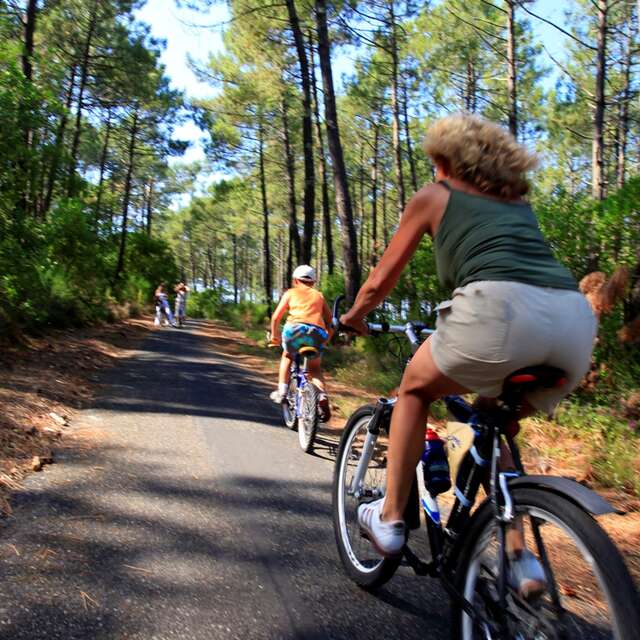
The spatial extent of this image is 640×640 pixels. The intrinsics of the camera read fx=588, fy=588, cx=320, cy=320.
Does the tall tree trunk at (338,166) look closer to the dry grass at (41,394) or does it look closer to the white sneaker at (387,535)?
the dry grass at (41,394)

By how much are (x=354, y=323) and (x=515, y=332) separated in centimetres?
98

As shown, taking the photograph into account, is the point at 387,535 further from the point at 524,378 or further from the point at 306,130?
the point at 306,130

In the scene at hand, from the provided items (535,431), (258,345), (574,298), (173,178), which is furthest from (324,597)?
(173,178)

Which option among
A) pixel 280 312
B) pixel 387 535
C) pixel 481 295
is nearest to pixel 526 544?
pixel 387 535

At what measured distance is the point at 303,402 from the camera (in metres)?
6.09

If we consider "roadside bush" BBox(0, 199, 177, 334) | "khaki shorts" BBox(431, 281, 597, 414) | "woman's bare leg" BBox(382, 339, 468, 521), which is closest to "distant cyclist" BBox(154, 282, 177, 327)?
"roadside bush" BBox(0, 199, 177, 334)

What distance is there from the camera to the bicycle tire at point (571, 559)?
1.49 metres

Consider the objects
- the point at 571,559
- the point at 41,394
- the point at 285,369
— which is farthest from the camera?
the point at 285,369

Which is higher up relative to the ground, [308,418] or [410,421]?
[410,421]

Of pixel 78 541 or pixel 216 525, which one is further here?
pixel 216 525

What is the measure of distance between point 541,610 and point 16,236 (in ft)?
30.5

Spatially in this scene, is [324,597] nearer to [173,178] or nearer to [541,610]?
[541,610]

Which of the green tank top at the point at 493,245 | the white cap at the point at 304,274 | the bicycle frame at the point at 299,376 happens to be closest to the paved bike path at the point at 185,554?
the bicycle frame at the point at 299,376

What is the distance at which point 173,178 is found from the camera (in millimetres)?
49906
